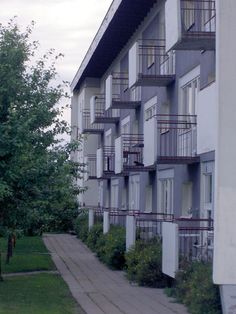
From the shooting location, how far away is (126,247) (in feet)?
84.8

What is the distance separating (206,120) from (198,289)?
3.97 meters

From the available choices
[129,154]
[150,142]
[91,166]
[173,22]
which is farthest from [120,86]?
[173,22]

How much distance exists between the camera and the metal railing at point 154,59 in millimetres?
25906

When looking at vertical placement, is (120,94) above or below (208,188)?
above

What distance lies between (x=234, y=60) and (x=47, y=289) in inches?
348

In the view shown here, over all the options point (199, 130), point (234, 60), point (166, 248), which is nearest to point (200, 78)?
point (199, 130)

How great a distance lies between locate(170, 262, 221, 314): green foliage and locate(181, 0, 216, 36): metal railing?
5212 millimetres

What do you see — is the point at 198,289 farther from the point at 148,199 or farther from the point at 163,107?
the point at 148,199

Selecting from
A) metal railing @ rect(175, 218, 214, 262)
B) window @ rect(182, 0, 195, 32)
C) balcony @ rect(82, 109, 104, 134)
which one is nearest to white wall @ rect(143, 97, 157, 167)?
window @ rect(182, 0, 195, 32)

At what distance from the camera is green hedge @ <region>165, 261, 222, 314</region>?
14625mm

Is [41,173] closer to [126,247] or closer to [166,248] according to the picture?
[166,248]

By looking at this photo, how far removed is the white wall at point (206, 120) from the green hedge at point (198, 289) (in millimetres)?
2409

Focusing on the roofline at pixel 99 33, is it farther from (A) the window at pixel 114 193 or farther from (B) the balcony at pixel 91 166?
(A) the window at pixel 114 193

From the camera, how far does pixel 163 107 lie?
2678cm
